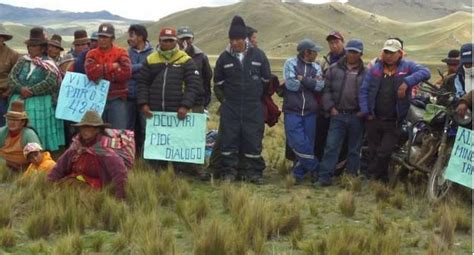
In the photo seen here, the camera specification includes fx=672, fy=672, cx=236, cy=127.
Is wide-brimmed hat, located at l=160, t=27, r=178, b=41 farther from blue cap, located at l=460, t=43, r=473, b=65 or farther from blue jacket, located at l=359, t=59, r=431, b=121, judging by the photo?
blue cap, located at l=460, t=43, r=473, b=65

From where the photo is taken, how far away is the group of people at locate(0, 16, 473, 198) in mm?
9086

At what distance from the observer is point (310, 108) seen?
32.2 ft

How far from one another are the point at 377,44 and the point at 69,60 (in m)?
146

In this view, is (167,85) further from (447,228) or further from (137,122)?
(447,228)

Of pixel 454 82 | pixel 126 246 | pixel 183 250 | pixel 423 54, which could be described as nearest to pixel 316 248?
pixel 183 250

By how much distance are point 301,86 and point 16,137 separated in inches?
159

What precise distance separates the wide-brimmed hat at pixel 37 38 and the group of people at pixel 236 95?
0.02 metres

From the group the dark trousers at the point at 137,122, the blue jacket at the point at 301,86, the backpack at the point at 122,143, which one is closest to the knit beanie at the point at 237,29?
the blue jacket at the point at 301,86

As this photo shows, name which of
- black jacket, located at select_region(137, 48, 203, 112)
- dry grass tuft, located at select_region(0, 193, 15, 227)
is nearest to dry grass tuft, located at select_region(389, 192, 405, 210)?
black jacket, located at select_region(137, 48, 203, 112)

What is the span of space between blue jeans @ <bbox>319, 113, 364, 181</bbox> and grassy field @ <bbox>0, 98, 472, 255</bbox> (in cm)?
53

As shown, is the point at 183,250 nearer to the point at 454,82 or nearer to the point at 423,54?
the point at 454,82

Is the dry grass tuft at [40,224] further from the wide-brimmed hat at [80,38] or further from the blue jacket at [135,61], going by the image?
the wide-brimmed hat at [80,38]

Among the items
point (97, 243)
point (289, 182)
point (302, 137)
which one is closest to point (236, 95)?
point (302, 137)

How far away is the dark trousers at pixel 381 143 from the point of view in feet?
30.2
